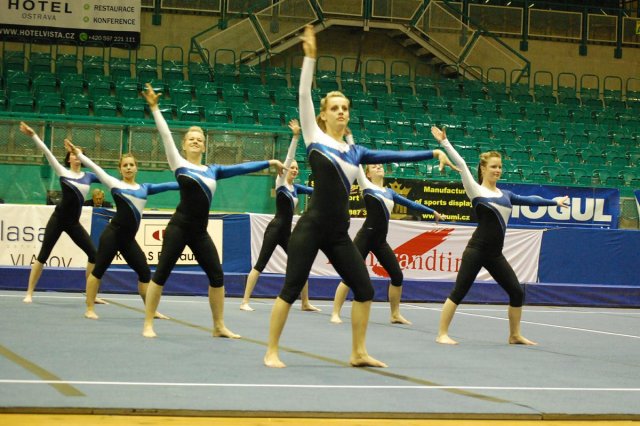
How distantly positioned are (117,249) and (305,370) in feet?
13.9

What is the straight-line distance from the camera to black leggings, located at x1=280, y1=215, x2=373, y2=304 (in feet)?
22.4

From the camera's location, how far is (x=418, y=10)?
28203mm

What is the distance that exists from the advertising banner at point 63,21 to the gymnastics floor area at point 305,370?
1511 cm

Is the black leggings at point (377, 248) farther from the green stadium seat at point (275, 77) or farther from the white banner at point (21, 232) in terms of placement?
the green stadium seat at point (275, 77)

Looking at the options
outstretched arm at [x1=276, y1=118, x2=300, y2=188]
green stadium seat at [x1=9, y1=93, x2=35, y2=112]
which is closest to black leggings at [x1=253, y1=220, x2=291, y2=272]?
outstretched arm at [x1=276, y1=118, x2=300, y2=188]

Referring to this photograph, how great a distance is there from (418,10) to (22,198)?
15.9m

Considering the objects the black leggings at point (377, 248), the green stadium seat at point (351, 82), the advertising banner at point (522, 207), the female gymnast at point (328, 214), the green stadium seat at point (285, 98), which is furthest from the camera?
the green stadium seat at point (351, 82)

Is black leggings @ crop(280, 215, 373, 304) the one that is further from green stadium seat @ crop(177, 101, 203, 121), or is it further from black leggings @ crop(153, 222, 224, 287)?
green stadium seat @ crop(177, 101, 203, 121)

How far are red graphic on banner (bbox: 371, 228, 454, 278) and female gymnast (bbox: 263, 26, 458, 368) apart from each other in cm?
963

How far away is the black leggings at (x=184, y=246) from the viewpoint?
8.55m

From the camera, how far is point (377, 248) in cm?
1099

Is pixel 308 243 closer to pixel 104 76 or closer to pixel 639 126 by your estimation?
pixel 104 76

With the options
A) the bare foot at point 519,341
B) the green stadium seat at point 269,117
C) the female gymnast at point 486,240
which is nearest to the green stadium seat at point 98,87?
the green stadium seat at point 269,117

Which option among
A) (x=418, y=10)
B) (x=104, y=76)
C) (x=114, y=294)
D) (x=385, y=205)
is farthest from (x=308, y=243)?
(x=418, y=10)
